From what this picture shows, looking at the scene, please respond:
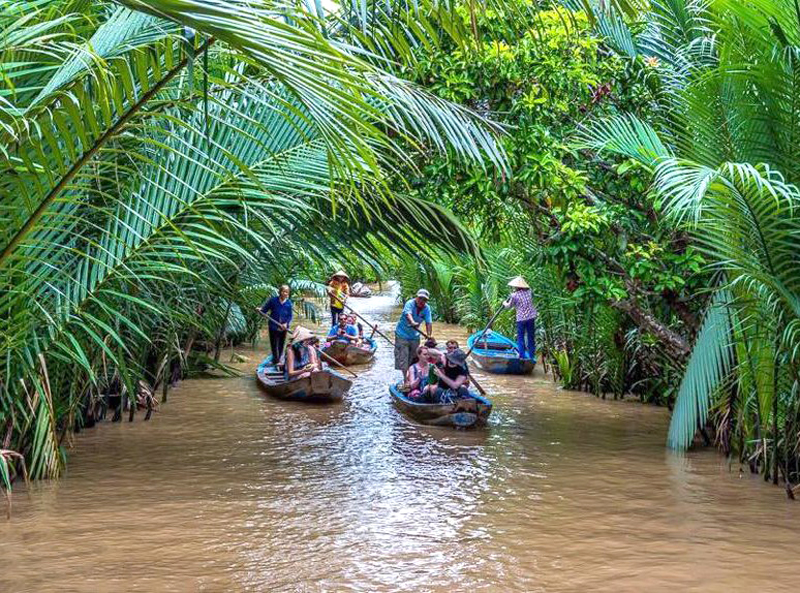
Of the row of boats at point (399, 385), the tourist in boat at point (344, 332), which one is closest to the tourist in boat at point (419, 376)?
the row of boats at point (399, 385)

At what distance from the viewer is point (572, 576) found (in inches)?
250

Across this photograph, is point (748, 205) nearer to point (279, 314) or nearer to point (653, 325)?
point (653, 325)

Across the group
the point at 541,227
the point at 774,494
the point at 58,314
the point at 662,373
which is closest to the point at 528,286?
the point at 662,373

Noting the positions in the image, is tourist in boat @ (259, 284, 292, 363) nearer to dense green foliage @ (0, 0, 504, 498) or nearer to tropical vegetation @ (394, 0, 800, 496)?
tropical vegetation @ (394, 0, 800, 496)

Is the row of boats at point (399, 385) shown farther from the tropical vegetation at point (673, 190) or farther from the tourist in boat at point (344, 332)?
the tropical vegetation at point (673, 190)

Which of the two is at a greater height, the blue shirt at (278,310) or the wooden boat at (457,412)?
the blue shirt at (278,310)

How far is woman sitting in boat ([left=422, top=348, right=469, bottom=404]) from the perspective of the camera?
39.3 feet

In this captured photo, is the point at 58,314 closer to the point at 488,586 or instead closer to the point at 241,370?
the point at 488,586

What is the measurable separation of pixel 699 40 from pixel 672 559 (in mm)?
6252

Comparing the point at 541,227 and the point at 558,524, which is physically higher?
the point at 541,227

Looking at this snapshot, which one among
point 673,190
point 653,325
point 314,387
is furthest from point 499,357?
point 673,190

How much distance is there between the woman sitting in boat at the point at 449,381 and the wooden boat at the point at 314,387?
1907 mm

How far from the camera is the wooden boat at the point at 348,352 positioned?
727 inches

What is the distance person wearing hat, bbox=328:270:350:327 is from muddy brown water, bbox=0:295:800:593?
345 inches
